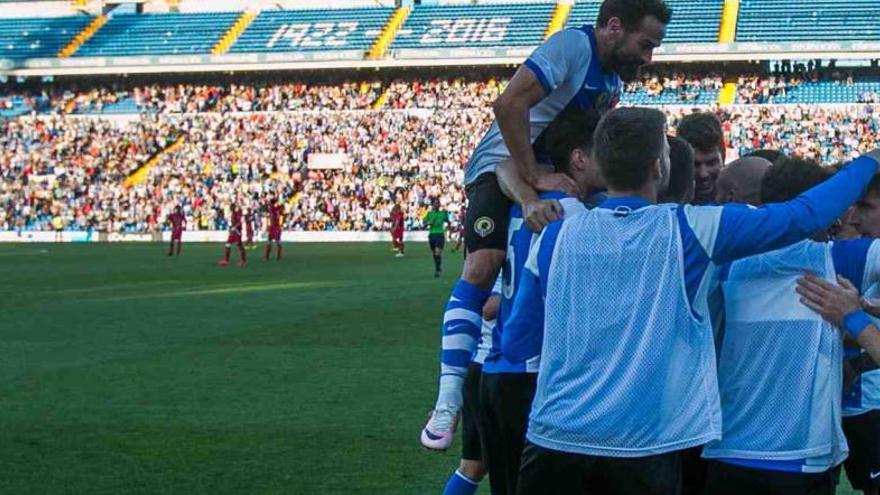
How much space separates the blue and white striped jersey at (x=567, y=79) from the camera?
5.18 m

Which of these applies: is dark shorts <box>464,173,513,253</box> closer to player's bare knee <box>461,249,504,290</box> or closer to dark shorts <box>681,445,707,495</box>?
player's bare knee <box>461,249,504,290</box>

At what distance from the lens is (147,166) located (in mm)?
57062

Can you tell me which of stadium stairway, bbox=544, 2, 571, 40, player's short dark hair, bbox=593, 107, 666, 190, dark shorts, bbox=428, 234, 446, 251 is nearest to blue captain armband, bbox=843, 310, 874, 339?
player's short dark hair, bbox=593, 107, 666, 190

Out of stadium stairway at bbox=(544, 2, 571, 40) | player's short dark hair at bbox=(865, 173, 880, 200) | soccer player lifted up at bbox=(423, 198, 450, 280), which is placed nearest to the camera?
player's short dark hair at bbox=(865, 173, 880, 200)

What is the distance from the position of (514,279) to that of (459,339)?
0.73 m

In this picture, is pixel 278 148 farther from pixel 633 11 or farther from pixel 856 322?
pixel 856 322

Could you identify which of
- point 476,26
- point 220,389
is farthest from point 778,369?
point 476,26

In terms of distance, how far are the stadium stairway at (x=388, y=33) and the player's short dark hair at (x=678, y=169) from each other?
5296cm

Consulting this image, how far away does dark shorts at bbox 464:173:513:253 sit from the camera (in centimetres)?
539

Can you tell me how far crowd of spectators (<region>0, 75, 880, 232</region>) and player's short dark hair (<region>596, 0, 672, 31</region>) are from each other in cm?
4530

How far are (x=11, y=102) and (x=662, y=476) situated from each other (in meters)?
62.0

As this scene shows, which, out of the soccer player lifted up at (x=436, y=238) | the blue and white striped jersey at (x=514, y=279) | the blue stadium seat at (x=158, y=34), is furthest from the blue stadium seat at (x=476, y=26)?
the blue and white striped jersey at (x=514, y=279)

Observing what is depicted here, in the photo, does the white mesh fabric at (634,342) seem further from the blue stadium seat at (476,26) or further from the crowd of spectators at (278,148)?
the blue stadium seat at (476,26)

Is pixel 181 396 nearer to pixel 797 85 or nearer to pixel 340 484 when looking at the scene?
pixel 340 484
